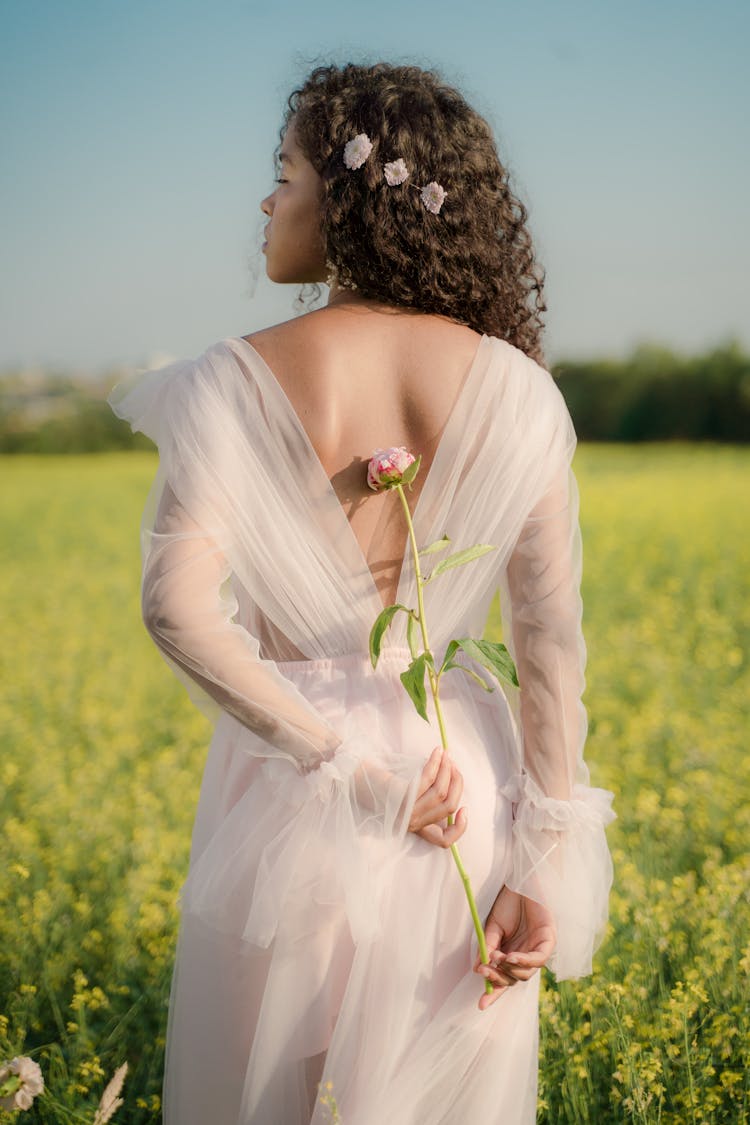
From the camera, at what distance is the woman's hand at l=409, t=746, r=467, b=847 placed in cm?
160

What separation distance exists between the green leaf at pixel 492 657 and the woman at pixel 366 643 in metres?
0.14

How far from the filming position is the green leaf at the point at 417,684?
1.57 m

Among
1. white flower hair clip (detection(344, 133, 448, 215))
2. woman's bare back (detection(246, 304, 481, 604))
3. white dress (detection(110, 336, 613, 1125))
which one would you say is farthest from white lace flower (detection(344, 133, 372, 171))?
white dress (detection(110, 336, 613, 1125))

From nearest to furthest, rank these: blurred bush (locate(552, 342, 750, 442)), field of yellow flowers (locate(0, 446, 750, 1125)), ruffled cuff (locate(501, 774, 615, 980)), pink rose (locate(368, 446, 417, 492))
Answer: pink rose (locate(368, 446, 417, 492))
ruffled cuff (locate(501, 774, 615, 980))
field of yellow flowers (locate(0, 446, 750, 1125))
blurred bush (locate(552, 342, 750, 442))

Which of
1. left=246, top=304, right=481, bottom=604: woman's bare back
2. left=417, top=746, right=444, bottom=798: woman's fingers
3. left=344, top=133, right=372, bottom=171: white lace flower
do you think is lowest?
left=417, top=746, right=444, bottom=798: woman's fingers

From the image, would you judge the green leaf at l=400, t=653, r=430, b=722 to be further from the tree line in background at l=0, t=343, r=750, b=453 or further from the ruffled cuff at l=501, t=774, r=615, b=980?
the tree line in background at l=0, t=343, r=750, b=453

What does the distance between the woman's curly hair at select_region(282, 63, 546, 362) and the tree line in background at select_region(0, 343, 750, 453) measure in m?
38.3

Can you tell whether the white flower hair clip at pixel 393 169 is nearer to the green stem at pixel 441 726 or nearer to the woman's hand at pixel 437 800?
the green stem at pixel 441 726

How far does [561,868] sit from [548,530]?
0.55 metres

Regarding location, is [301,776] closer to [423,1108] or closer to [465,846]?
[465,846]

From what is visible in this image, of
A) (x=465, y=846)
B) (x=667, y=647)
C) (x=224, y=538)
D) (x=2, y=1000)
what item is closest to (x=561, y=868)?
(x=465, y=846)

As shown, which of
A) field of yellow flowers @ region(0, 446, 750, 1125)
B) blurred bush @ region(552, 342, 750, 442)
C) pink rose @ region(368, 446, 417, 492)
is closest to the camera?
pink rose @ region(368, 446, 417, 492)

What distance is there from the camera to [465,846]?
169 cm

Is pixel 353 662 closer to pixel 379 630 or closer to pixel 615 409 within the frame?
pixel 379 630
